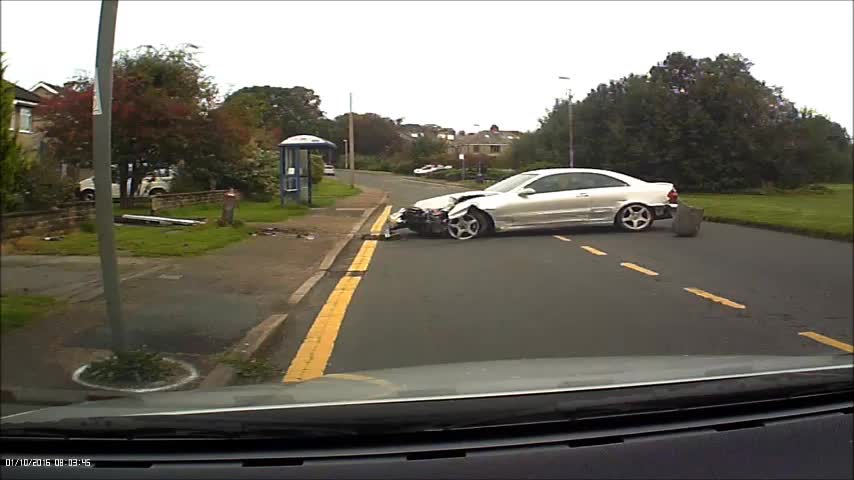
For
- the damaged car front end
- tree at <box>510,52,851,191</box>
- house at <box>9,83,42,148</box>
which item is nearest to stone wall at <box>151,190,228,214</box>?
house at <box>9,83,42,148</box>

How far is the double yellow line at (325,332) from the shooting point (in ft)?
16.5

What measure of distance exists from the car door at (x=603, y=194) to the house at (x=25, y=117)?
6.71 metres

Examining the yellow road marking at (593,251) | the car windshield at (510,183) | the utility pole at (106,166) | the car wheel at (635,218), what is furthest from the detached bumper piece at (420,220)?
the utility pole at (106,166)

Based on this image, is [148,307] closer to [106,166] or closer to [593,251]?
[106,166]

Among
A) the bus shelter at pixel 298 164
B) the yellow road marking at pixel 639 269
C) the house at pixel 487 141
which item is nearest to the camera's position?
the bus shelter at pixel 298 164

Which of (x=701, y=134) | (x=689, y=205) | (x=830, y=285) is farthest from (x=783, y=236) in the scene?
(x=689, y=205)

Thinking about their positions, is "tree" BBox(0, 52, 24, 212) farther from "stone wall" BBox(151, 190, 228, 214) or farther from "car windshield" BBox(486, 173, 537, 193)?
"car windshield" BBox(486, 173, 537, 193)

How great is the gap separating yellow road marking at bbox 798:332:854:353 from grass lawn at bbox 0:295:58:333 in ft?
16.9

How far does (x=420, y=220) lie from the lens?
1331 cm

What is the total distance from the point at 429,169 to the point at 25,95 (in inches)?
238

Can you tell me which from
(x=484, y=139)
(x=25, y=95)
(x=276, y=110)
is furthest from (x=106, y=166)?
(x=484, y=139)

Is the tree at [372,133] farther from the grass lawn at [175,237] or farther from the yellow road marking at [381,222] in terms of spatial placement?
the yellow road marking at [381,222]

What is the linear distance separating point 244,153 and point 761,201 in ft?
13.4

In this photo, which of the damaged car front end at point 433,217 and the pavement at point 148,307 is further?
the damaged car front end at point 433,217
